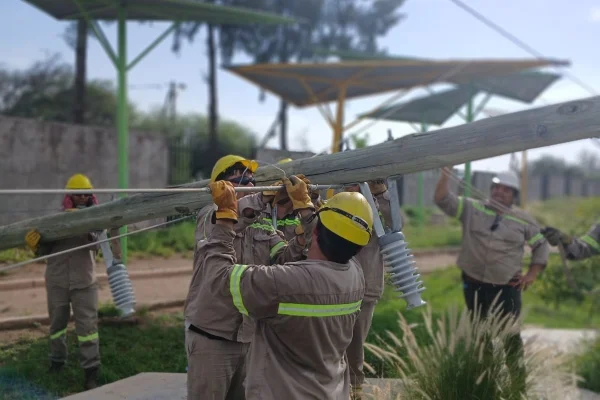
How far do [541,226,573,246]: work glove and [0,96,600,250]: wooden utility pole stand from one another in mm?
2688

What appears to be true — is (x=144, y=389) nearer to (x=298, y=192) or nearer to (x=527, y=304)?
(x=298, y=192)

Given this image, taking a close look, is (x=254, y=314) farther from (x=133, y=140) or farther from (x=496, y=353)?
(x=133, y=140)

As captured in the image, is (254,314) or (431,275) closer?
(254,314)

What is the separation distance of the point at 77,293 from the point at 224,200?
9.73ft

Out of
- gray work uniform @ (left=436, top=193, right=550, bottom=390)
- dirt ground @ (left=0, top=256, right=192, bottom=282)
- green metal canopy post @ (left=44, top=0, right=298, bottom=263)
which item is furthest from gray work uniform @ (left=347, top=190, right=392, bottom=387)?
green metal canopy post @ (left=44, top=0, right=298, bottom=263)

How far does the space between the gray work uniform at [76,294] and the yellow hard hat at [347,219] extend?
3163 mm

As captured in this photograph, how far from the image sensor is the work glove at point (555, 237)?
6.00 metres

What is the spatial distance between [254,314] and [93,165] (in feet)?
30.1

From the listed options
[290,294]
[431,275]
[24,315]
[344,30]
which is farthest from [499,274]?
[344,30]

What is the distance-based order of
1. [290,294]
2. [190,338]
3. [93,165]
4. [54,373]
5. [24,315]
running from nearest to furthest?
1. [290,294]
2. [190,338]
3. [54,373]
4. [24,315]
5. [93,165]

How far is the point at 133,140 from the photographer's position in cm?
1201

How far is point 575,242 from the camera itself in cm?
612

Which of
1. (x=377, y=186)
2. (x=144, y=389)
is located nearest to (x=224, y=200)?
(x=377, y=186)

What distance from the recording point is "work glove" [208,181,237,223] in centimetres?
294
